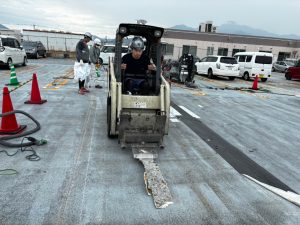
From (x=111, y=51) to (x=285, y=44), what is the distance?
2854 centimetres

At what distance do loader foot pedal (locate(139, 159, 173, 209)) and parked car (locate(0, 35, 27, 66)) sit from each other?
14.5 m

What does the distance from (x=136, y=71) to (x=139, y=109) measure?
112cm

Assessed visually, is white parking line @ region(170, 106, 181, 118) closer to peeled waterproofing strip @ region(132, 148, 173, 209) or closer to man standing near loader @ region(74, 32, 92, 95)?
peeled waterproofing strip @ region(132, 148, 173, 209)

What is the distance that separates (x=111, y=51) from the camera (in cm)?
2378

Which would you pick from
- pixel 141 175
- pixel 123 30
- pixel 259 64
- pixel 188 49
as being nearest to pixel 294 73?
pixel 259 64

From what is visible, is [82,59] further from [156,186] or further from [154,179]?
[156,186]

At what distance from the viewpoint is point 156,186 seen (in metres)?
3.85

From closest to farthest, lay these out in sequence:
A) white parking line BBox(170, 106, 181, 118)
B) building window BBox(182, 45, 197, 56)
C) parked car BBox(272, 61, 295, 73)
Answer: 1. white parking line BBox(170, 106, 181, 118)
2. parked car BBox(272, 61, 295, 73)
3. building window BBox(182, 45, 197, 56)

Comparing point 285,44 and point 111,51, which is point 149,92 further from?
point 285,44

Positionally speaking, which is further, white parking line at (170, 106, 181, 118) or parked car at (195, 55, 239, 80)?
parked car at (195, 55, 239, 80)

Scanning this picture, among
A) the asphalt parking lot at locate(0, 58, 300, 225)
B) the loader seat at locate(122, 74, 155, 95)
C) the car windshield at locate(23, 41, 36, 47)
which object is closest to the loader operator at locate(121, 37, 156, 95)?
the loader seat at locate(122, 74, 155, 95)

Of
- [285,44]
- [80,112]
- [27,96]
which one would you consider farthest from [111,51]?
[285,44]

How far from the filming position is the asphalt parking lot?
3.31m

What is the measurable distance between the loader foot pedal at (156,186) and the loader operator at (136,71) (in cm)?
189
